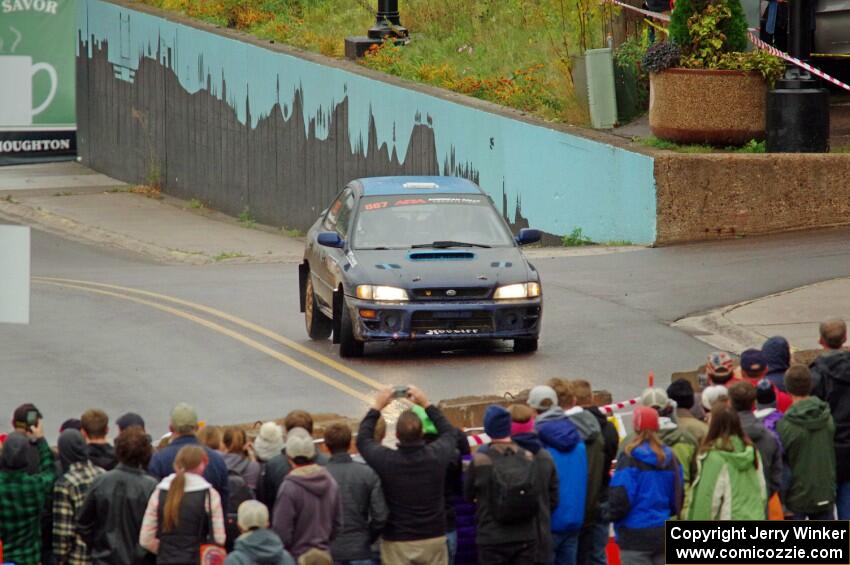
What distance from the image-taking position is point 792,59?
75.7 ft

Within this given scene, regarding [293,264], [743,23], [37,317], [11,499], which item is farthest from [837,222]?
[11,499]

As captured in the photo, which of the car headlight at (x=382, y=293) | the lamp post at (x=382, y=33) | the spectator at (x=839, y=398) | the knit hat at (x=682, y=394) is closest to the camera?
the knit hat at (x=682, y=394)

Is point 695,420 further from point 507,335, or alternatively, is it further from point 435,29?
point 435,29

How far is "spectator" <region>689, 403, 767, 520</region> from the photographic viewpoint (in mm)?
9023

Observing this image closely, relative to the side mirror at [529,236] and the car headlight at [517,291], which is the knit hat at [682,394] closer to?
the car headlight at [517,291]

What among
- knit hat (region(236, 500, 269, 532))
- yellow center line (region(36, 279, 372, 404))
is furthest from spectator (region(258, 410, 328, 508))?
yellow center line (region(36, 279, 372, 404))

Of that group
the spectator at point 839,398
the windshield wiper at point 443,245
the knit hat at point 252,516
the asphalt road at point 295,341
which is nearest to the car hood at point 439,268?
the windshield wiper at point 443,245

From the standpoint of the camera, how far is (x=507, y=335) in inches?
630

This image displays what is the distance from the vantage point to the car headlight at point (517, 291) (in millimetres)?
15867

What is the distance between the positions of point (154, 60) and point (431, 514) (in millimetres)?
29600

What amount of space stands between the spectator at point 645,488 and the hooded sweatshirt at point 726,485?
0.38 feet

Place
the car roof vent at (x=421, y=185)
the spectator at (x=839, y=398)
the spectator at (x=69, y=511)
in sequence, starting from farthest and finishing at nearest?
the car roof vent at (x=421, y=185) < the spectator at (x=839, y=398) < the spectator at (x=69, y=511)

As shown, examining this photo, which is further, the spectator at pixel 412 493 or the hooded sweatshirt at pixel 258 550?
the spectator at pixel 412 493

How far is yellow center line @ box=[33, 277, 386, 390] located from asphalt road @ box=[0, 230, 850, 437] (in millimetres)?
30
